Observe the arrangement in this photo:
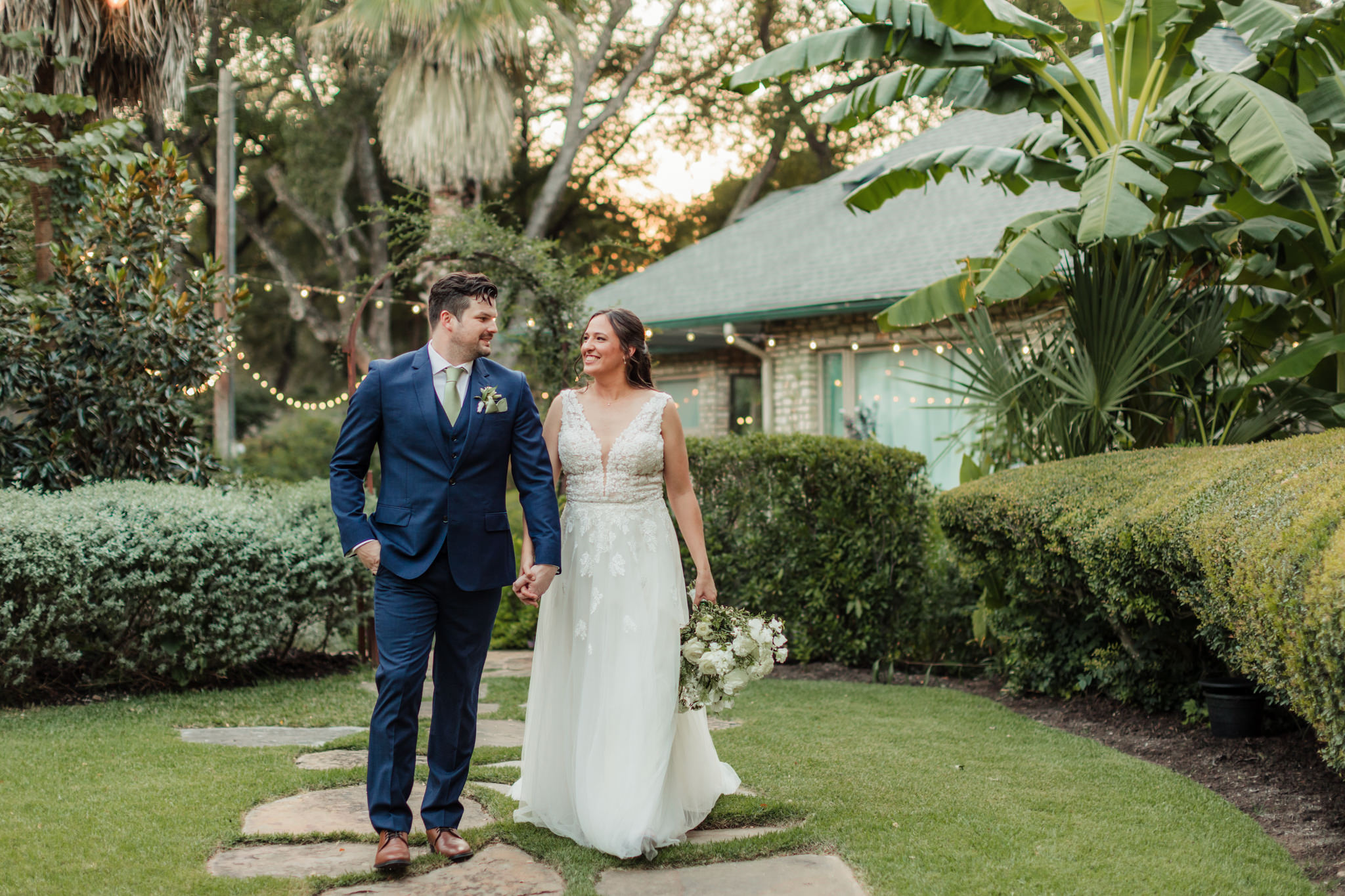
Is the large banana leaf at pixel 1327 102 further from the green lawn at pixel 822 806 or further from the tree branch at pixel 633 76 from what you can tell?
the tree branch at pixel 633 76

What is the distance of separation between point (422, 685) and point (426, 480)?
28.5 inches

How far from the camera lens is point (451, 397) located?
401 cm

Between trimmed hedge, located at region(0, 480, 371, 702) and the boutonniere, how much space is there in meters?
3.63

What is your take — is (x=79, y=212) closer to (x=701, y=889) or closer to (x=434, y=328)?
(x=434, y=328)

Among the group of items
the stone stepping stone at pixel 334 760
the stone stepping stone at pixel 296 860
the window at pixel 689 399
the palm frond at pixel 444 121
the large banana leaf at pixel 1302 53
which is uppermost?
the palm frond at pixel 444 121

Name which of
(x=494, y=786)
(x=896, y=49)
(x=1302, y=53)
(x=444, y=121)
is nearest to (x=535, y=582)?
(x=494, y=786)

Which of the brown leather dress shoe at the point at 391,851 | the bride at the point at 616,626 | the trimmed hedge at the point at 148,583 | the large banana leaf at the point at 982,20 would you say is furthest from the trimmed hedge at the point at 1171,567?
the trimmed hedge at the point at 148,583

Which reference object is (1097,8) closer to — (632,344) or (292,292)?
(632,344)

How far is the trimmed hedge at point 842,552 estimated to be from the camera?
8.36m

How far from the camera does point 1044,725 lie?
6430mm

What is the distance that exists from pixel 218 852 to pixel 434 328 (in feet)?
6.79

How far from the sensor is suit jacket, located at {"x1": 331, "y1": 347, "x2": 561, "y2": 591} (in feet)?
12.7

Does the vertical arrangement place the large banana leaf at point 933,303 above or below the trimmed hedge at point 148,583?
above

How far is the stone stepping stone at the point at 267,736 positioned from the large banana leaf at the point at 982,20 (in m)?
5.71
